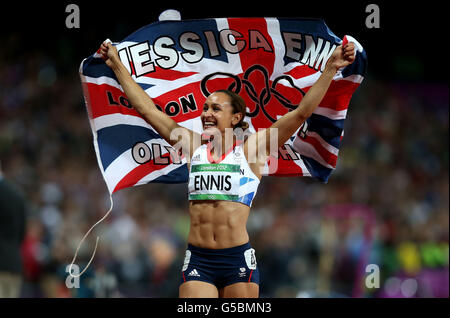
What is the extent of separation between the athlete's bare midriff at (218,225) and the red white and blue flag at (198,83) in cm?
95

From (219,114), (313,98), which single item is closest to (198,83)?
(219,114)

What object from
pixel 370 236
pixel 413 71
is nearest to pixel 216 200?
pixel 370 236

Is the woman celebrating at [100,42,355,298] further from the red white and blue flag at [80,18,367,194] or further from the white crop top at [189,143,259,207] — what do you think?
the red white and blue flag at [80,18,367,194]

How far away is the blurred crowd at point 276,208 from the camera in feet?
33.5

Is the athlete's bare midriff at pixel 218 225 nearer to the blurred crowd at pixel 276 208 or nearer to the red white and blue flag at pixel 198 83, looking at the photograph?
the red white and blue flag at pixel 198 83

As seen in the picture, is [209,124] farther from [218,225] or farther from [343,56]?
[343,56]

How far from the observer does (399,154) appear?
15.7 m

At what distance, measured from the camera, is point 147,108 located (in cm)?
511

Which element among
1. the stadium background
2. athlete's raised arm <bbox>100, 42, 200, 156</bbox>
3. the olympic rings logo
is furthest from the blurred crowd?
the olympic rings logo

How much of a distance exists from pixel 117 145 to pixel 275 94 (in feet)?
4.52

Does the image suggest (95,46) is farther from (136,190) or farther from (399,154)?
(399,154)

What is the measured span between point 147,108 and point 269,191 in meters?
8.76

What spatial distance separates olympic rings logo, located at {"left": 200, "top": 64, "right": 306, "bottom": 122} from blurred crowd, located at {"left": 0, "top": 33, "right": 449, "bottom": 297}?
2.58 metres

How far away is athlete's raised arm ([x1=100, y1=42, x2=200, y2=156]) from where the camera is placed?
5.05m
